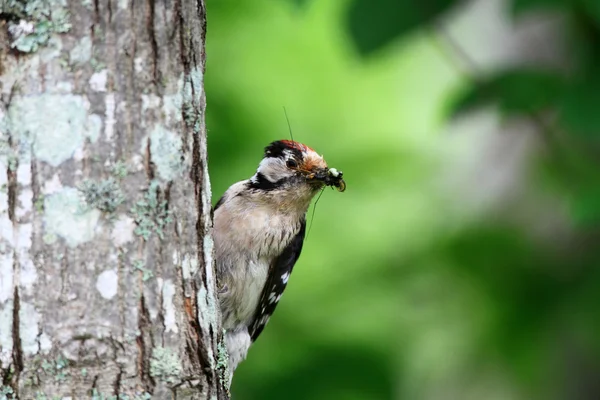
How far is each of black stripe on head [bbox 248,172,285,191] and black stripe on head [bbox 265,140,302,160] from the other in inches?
4.7

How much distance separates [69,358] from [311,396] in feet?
12.0

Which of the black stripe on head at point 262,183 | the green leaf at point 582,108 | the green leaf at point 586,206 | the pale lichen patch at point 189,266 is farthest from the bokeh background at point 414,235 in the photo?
the pale lichen patch at point 189,266

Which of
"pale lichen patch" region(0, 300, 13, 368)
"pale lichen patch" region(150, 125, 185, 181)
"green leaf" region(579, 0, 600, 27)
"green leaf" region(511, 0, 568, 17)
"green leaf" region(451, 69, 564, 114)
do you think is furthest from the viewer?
"green leaf" region(451, 69, 564, 114)

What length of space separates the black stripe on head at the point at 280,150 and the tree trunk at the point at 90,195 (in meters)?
1.90

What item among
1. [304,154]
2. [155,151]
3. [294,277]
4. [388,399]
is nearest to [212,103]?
[304,154]

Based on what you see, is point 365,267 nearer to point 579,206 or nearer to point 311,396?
point 311,396

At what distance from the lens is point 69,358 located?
2.19 m

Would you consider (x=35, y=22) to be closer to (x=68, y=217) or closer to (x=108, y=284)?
(x=68, y=217)

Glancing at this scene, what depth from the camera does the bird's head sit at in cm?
419

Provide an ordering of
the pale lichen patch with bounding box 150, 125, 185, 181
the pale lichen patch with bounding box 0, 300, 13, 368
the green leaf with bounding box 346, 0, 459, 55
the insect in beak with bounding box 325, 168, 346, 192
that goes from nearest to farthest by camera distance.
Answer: the pale lichen patch with bounding box 0, 300, 13, 368
the pale lichen patch with bounding box 150, 125, 185, 181
the green leaf with bounding box 346, 0, 459, 55
the insect in beak with bounding box 325, 168, 346, 192

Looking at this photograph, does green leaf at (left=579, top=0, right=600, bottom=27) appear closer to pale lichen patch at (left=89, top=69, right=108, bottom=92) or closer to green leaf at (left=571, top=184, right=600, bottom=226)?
green leaf at (left=571, top=184, right=600, bottom=226)

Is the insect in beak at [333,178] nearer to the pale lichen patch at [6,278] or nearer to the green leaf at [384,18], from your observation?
the green leaf at [384,18]

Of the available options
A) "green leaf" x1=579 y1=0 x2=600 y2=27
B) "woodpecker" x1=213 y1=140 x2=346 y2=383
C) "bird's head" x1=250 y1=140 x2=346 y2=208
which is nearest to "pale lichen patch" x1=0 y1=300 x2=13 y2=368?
"woodpecker" x1=213 y1=140 x2=346 y2=383

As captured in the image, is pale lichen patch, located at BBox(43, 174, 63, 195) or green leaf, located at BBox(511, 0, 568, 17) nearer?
pale lichen patch, located at BBox(43, 174, 63, 195)
